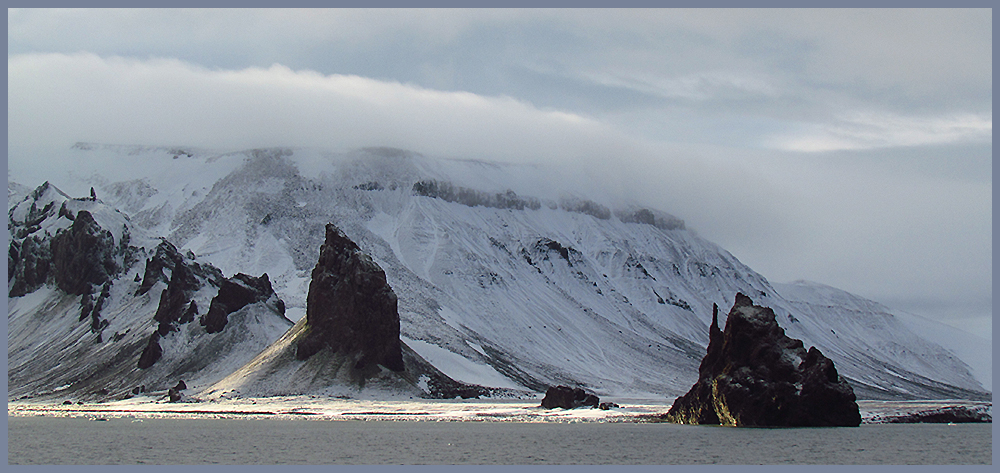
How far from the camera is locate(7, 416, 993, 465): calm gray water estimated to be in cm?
9312

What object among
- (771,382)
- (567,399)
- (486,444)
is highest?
(771,382)

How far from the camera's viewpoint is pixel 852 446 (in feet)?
339

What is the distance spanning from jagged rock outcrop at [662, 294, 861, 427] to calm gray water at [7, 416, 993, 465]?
4309mm

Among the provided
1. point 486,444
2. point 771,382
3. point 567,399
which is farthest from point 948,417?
point 486,444

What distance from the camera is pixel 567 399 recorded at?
185 metres

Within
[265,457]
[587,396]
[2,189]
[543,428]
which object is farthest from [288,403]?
[2,189]

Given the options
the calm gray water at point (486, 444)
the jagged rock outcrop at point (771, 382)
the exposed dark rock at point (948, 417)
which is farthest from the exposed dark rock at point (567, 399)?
the exposed dark rock at point (948, 417)

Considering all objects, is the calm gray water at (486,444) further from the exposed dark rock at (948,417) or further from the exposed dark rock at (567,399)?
the exposed dark rock at (567,399)

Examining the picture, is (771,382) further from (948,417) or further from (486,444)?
(948,417)

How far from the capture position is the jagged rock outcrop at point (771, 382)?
410 ft

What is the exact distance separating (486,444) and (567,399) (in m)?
77.2

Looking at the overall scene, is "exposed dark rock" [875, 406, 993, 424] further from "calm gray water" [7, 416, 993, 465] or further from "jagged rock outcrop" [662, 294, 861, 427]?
"jagged rock outcrop" [662, 294, 861, 427]

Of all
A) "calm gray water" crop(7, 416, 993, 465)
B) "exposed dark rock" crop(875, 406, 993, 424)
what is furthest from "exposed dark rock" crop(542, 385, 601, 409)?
"exposed dark rock" crop(875, 406, 993, 424)

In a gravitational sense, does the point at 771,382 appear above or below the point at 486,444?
above
